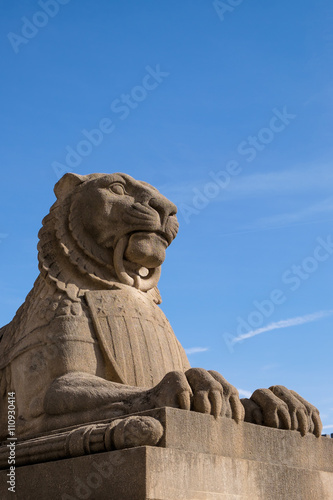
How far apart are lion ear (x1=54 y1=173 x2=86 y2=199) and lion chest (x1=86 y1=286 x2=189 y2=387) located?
1310mm

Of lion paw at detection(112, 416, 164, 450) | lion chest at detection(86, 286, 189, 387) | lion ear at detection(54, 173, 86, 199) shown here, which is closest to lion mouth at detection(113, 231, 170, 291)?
lion chest at detection(86, 286, 189, 387)

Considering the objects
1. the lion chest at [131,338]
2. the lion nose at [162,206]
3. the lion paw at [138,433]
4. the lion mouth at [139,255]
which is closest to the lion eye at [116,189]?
the lion nose at [162,206]

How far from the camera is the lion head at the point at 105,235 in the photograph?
798 cm

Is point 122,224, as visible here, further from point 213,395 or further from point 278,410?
point 278,410

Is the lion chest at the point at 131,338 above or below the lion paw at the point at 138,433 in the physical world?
above

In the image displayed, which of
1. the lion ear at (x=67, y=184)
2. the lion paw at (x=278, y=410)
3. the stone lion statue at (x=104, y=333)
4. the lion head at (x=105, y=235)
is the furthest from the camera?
the lion ear at (x=67, y=184)

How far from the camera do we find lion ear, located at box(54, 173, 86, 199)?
8.40 m

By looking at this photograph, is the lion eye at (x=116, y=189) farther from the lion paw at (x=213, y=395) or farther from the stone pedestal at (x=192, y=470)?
the stone pedestal at (x=192, y=470)

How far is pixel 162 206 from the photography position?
27.2 feet

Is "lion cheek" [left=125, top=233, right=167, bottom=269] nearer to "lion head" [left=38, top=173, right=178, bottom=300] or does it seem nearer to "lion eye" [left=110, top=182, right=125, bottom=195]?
"lion head" [left=38, top=173, right=178, bottom=300]

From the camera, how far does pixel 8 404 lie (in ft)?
25.0

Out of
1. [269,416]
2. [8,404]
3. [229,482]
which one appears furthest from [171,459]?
[8,404]

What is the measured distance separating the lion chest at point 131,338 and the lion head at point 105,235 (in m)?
0.28

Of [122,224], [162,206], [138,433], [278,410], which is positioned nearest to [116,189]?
[122,224]
